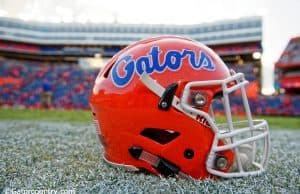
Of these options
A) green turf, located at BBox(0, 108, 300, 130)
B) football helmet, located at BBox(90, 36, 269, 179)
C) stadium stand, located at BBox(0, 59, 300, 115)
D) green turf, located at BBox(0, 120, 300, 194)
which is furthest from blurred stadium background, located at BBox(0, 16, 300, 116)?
football helmet, located at BBox(90, 36, 269, 179)

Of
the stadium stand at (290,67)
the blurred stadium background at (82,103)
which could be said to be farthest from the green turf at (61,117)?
the stadium stand at (290,67)

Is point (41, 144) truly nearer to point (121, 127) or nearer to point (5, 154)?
point (5, 154)

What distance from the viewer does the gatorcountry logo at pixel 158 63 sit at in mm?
1796

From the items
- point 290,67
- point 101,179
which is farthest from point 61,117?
point 290,67

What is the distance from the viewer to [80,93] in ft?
71.2

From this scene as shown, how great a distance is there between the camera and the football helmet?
1.75 meters

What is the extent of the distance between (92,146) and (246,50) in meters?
29.1

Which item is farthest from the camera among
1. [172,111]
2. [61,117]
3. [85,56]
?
[85,56]

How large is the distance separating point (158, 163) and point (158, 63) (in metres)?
0.50

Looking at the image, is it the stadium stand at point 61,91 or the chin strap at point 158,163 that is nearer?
the chin strap at point 158,163

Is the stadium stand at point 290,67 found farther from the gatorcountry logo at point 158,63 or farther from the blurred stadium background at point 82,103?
the gatorcountry logo at point 158,63

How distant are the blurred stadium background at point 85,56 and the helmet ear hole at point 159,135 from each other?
15874 millimetres

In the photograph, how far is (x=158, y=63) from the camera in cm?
180

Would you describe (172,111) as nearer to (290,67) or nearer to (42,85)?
(42,85)
